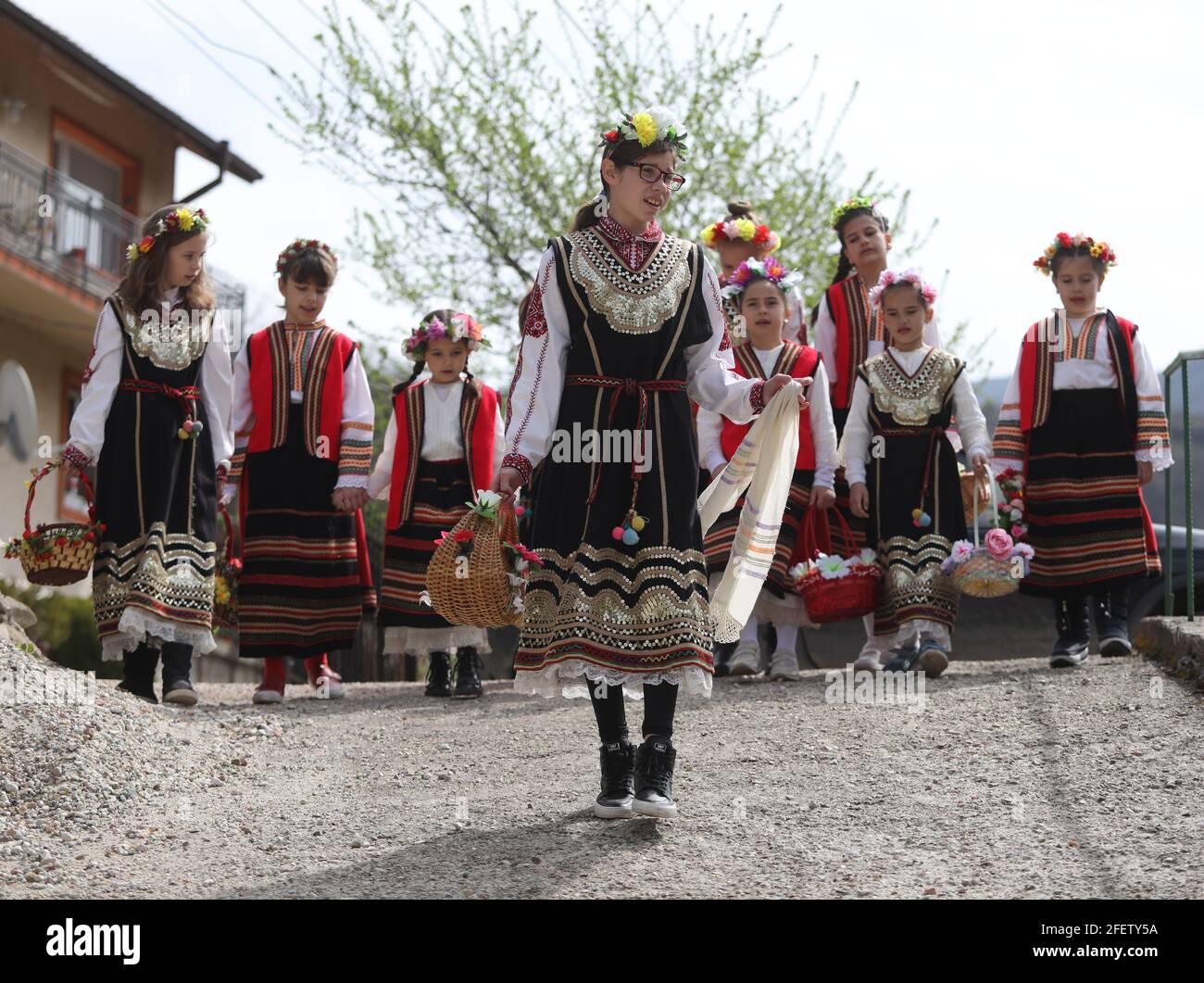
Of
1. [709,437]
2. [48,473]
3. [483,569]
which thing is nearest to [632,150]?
[483,569]

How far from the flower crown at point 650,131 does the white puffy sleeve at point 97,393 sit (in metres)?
3.24

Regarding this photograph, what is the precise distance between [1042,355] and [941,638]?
1.51 meters

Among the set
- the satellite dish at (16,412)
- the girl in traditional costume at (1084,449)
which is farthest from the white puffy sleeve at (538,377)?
the satellite dish at (16,412)

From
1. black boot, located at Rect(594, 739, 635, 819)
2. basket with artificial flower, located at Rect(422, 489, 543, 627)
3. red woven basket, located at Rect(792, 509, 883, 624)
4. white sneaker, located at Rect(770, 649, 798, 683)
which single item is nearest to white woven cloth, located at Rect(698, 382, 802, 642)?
black boot, located at Rect(594, 739, 635, 819)

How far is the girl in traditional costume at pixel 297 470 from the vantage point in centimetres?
836

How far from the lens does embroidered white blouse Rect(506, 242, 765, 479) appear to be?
5.04 metres

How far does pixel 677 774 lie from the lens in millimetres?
5781

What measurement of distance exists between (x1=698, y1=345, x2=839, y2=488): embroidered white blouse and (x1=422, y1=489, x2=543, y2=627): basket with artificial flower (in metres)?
3.00

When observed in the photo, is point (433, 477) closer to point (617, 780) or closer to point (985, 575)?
point (985, 575)

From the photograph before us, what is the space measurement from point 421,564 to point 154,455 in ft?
5.16

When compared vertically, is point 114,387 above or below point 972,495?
above

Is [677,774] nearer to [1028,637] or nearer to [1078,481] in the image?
[1078,481]

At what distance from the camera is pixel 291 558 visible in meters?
8.40

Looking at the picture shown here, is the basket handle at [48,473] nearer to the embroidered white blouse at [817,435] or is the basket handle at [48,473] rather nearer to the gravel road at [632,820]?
the gravel road at [632,820]
